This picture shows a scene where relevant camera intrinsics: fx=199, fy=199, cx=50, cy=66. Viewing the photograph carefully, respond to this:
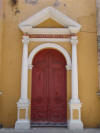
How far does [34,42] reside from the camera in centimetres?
781

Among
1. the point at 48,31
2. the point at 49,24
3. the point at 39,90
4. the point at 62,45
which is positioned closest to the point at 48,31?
the point at 48,31

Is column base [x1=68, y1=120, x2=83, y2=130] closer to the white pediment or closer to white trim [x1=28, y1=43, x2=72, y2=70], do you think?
white trim [x1=28, y1=43, x2=72, y2=70]

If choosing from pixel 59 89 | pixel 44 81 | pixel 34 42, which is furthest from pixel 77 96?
pixel 34 42

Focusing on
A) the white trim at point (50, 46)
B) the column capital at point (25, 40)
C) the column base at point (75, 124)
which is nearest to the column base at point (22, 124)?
the column base at point (75, 124)

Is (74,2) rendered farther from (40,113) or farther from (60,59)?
(40,113)

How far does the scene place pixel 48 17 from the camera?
7957 mm

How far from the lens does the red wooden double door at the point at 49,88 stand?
25.0 ft

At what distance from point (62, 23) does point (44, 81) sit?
2.40 metres

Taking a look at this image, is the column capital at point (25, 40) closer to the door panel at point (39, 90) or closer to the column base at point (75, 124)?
the door panel at point (39, 90)

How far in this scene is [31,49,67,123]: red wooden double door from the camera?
7625 millimetres

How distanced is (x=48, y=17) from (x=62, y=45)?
1270 millimetres

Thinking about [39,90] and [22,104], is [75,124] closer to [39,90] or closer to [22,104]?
[39,90]

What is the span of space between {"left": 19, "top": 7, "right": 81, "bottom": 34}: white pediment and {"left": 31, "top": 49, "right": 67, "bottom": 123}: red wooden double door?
1102 mm

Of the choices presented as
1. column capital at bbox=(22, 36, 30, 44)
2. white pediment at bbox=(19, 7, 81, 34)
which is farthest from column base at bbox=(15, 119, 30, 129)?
white pediment at bbox=(19, 7, 81, 34)
